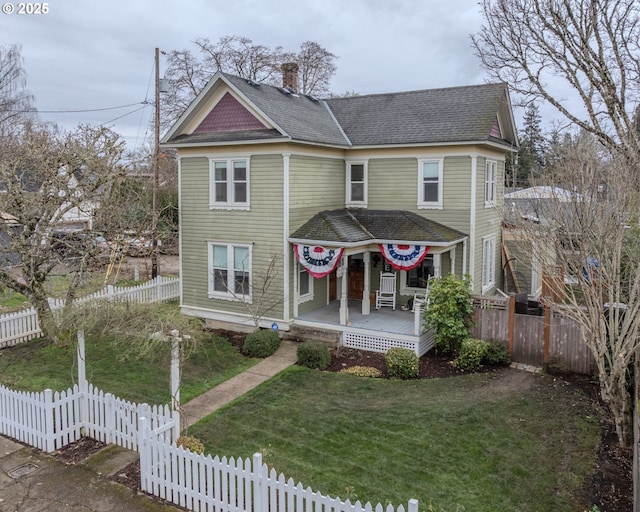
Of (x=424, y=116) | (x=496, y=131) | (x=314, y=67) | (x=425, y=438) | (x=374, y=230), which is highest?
(x=314, y=67)

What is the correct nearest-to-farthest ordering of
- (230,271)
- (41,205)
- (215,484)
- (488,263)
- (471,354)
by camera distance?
(215,484) < (41,205) < (471,354) < (230,271) < (488,263)

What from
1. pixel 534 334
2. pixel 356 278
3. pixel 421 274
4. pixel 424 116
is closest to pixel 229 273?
pixel 356 278

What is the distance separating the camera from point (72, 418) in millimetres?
8875

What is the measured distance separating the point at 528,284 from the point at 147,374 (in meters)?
16.0

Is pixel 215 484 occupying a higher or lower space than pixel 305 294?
lower

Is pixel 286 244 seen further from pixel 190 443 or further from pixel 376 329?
pixel 190 443

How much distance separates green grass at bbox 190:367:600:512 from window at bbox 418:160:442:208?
6.36m

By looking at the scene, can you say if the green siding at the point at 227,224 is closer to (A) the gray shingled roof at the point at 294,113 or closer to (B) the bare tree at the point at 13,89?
(A) the gray shingled roof at the point at 294,113

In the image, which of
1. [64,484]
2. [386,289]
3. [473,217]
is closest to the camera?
[64,484]

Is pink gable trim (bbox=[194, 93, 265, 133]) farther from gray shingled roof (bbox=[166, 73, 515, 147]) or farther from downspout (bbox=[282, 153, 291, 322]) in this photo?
downspout (bbox=[282, 153, 291, 322])

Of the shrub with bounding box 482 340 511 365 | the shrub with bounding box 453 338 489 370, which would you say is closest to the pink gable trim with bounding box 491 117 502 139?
the shrub with bounding box 482 340 511 365

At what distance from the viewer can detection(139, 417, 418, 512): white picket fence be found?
6.08 meters

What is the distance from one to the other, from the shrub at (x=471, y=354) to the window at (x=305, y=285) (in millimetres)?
5517

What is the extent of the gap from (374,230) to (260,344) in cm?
520
